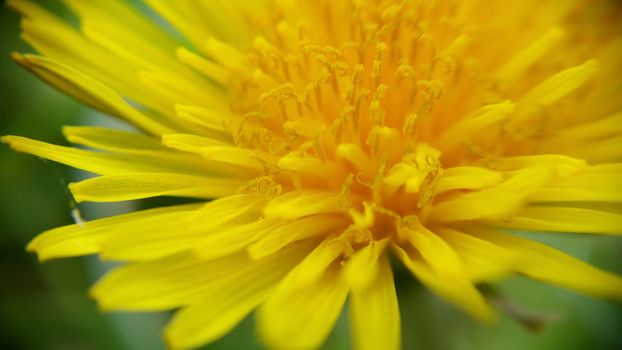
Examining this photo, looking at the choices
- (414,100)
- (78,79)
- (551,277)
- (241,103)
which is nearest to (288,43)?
(241,103)

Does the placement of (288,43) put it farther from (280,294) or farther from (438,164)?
(280,294)

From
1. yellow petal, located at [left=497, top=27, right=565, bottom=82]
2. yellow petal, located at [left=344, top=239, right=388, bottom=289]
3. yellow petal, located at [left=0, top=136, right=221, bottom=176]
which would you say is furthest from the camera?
yellow petal, located at [left=497, top=27, right=565, bottom=82]

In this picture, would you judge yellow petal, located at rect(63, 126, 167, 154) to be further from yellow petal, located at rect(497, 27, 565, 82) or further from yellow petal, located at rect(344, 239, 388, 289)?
yellow petal, located at rect(497, 27, 565, 82)

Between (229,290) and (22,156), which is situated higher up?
(22,156)

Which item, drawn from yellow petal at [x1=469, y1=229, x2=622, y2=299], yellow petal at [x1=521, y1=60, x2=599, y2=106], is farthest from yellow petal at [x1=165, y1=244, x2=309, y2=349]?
yellow petal at [x1=521, y1=60, x2=599, y2=106]

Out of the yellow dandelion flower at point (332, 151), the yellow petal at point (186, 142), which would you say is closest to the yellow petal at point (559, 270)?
the yellow dandelion flower at point (332, 151)

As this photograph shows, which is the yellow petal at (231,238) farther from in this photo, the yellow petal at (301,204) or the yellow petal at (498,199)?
the yellow petal at (498,199)

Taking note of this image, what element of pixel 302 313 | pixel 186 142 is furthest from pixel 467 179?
pixel 186 142
